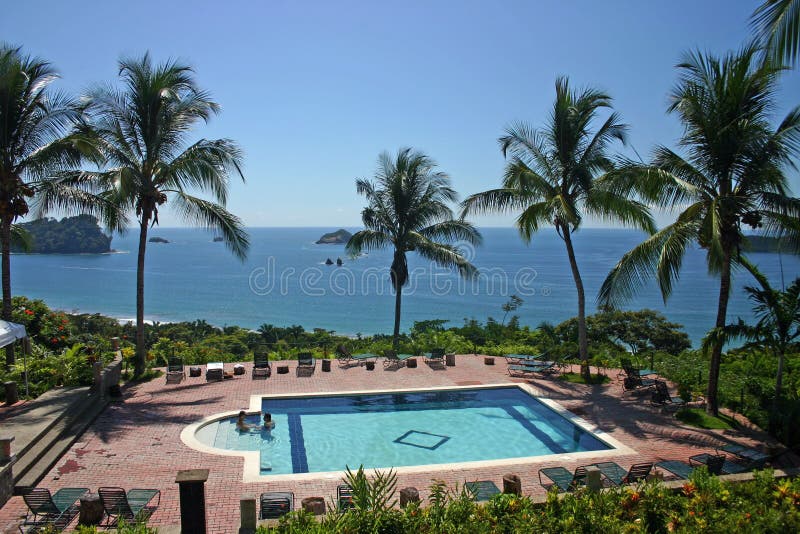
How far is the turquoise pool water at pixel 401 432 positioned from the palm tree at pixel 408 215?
7135mm

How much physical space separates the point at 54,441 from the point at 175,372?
20.0 ft

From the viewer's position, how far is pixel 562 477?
10.2m

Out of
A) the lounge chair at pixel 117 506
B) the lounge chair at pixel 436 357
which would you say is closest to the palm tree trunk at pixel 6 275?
the lounge chair at pixel 117 506

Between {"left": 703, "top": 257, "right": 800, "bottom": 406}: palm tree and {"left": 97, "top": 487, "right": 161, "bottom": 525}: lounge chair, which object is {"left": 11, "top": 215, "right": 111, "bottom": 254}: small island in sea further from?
{"left": 703, "top": 257, "right": 800, "bottom": 406}: palm tree

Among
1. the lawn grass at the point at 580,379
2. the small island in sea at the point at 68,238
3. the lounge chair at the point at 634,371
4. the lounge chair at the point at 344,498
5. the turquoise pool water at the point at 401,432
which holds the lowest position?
the turquoise pool water at the point at 401,432

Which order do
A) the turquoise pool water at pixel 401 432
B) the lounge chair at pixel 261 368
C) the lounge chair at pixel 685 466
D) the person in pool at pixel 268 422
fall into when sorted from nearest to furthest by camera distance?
the lounge chair at pixel 685 466
the turquoise pool water at pixel 401 432
the person in pool at pixel 268 422
the lounge chair at pixel 261 368

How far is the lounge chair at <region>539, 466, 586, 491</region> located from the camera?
9.94m

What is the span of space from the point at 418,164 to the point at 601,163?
27.2ft

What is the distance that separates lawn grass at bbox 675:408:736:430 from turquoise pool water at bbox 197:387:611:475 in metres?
2.59

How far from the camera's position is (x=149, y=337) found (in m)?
37.4

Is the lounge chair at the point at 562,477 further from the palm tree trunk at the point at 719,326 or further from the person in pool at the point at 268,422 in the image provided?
the person in pool at the point at 268,422

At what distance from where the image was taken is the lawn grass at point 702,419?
13211 millimetres

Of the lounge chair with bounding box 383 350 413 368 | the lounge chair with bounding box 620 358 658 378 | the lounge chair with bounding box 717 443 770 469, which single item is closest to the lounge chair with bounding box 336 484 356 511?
the lounge chair with bounding box 717 443 770 469

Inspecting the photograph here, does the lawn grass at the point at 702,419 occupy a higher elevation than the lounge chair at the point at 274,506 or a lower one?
higher
